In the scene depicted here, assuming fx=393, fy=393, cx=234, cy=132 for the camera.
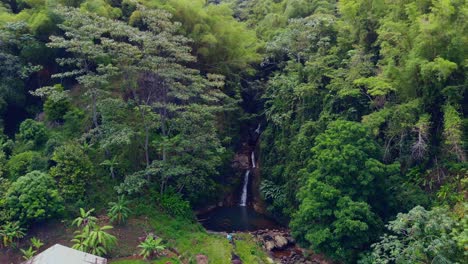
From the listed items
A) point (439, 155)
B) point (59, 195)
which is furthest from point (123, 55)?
point (439, 155)

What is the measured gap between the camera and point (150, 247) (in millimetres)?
17781

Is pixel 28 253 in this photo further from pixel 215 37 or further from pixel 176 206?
pixel 215 37

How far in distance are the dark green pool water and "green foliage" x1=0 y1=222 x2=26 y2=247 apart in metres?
9.34

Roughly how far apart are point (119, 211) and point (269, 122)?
12.3 meters

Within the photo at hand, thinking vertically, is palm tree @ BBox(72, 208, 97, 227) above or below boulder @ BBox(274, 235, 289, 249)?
above

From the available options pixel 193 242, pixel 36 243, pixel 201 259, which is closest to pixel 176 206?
pixel 193 242

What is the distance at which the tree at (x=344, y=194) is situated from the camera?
53.7 feet

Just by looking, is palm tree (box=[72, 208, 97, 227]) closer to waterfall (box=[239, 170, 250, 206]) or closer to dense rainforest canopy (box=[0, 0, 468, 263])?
dense rainforest canopy (box=[0, 0, 468, 263])

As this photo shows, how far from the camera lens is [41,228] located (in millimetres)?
18781

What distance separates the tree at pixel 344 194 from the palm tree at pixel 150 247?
21.8 feet

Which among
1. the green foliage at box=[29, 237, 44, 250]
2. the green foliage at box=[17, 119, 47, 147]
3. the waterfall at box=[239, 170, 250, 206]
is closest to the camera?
the green foliage at box=[29, 237, 44, 250]


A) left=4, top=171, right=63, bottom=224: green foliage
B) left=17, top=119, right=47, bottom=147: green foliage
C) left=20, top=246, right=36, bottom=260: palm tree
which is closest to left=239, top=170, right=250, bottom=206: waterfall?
left=4, top=171, right=63, bottom=224: green foliage

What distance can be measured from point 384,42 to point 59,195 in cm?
1712

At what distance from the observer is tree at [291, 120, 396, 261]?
16.4 meters
